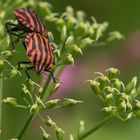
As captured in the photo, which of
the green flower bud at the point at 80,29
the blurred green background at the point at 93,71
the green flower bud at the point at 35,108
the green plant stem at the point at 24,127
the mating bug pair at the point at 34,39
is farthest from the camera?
the blurred green background at the point at 93,71

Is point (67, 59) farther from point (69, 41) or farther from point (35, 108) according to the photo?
point (35, 108)

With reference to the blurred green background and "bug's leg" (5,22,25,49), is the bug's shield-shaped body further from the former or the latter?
the blurred green background

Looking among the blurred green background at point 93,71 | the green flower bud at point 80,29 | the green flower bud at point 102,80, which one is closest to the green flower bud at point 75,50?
the green flower bud at point 102,80

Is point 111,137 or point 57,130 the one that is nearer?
point 57,130

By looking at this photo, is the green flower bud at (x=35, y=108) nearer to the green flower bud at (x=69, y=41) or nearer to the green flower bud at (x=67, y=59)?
the green flower bud at (x=67, y=59)

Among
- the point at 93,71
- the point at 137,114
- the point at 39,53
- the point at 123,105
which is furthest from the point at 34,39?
the point at 93,71

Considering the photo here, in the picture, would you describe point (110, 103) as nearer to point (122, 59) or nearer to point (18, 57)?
point (18, 57)

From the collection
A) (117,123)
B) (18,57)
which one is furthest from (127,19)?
(18,57)

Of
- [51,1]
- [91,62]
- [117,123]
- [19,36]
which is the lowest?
[117,123]
